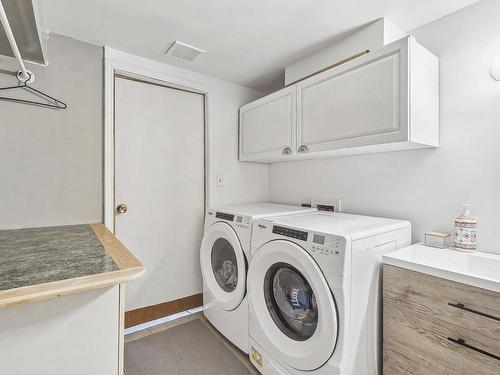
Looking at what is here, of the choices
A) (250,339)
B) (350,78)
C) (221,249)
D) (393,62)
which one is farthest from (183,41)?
(250,339)

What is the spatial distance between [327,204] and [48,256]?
189 cm

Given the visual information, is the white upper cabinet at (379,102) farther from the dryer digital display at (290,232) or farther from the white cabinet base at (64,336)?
the white cabinet base at (64,336)

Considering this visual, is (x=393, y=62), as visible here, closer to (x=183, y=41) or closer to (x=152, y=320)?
(x=183, y=41)

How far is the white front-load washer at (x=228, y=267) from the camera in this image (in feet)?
5.75

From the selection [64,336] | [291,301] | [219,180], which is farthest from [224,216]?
[64,336]

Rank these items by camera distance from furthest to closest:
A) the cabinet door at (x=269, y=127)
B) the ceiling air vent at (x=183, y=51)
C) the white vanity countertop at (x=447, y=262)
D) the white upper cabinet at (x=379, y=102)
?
the cabinet door at (x=269, y=127) < the ceiling air vent at (x=183, y=51) < the white upper cabinet at (x=379, y=102) < the white vanity countertop at (x=447, y=262)

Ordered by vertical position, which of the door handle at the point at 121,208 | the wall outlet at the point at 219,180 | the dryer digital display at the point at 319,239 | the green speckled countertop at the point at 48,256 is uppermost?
the wall outlet at the point at 219,180

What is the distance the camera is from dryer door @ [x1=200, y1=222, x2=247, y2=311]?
1776mm

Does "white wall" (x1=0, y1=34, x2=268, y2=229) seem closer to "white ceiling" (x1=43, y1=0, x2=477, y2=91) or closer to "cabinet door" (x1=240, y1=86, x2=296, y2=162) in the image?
"white ceiling" (x1=43, y1=0, x2=477, y2=91)

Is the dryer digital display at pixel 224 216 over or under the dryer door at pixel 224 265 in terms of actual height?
over

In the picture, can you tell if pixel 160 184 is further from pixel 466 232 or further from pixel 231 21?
pixel 466 232

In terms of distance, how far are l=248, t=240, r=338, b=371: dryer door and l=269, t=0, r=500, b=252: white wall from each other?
87cm

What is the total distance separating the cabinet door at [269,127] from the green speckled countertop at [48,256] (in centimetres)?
145

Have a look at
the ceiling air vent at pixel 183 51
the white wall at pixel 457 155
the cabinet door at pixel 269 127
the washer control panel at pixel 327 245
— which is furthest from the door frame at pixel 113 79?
the white wall at pixel 457 155
